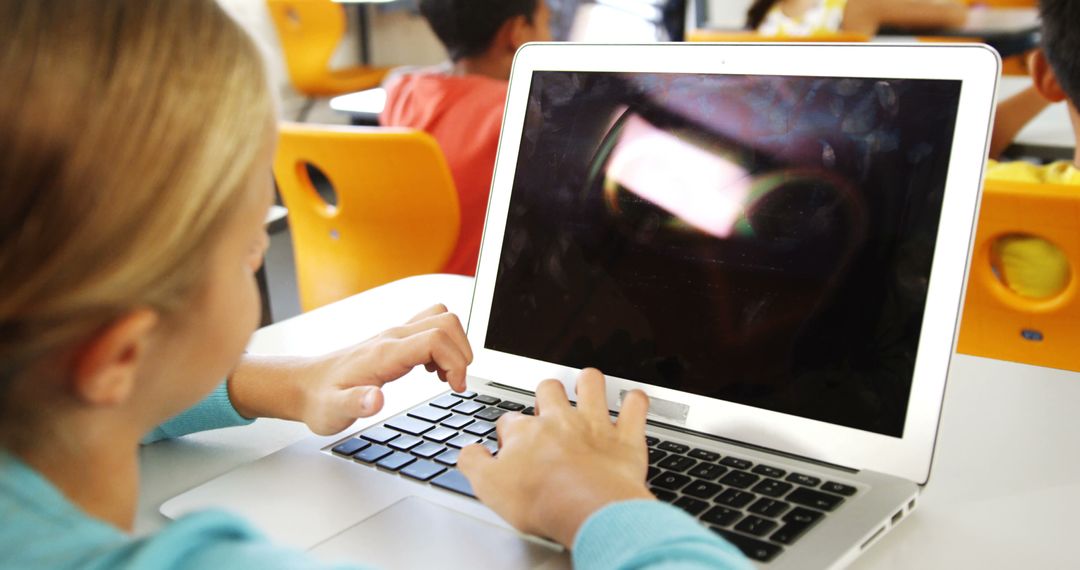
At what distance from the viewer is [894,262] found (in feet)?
2.25

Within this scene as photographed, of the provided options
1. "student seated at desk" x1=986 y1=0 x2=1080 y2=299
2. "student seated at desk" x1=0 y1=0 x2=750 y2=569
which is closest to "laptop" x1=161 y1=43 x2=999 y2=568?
"student seated at desk" x1=0 y1=0 x2=750 y2=569

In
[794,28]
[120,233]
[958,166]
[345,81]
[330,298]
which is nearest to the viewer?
[120,233]

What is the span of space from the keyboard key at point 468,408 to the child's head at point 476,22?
145 cm

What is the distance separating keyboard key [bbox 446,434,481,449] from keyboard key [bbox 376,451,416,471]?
0.03 metres

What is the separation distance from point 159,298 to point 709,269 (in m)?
0.46

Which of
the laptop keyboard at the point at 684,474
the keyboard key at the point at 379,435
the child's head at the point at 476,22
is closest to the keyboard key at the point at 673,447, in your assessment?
the laptop keyboard at the point at 684,474

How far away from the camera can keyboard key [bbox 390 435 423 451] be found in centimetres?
75

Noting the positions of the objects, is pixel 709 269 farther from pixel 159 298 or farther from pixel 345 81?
pixel 345 81

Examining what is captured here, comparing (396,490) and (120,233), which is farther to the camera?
(396,490)

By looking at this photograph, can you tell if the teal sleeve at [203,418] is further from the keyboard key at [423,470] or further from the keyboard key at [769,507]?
the keyboard key at [769,507]

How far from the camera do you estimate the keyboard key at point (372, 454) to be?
736 millimetres

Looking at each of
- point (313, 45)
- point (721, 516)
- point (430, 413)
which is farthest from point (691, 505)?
point (313, 45)

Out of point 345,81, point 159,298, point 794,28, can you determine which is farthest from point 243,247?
point 345,81

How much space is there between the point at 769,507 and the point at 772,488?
0.03m
